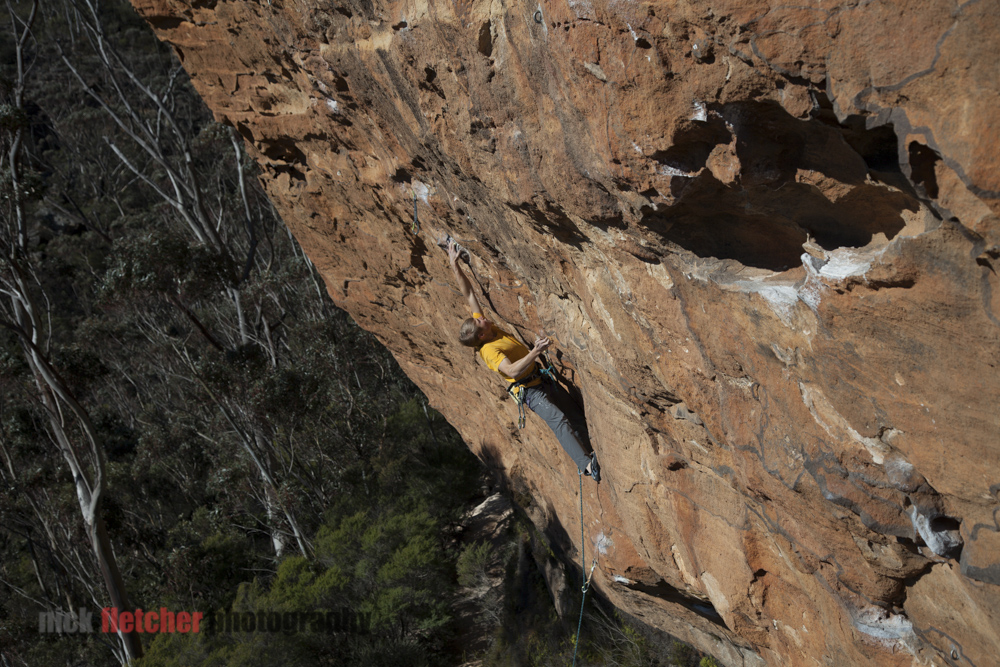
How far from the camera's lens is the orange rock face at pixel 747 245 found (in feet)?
6.36

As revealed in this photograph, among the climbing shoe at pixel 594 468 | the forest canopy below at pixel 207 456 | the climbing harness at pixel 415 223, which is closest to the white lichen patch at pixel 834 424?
the climbing shoe at pixel 594 468

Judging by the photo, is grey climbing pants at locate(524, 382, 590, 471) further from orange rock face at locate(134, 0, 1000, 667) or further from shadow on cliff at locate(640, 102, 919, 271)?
shadow on cliff at locate(640, 102, 919, 271)

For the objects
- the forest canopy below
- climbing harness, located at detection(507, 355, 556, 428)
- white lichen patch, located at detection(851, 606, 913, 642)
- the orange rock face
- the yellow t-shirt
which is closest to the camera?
the orange rock face

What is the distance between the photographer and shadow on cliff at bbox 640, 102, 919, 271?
216 centimetres

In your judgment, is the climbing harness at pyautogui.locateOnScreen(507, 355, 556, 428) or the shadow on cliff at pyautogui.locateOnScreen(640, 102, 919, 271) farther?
the climbing harness at pyautogui.locateOnScreen(507, 355, 556, 428)

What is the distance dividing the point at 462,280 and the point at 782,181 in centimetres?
290

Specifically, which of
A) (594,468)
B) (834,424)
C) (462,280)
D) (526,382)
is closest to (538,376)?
(526,382)

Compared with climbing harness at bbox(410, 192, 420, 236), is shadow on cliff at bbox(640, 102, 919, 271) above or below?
above

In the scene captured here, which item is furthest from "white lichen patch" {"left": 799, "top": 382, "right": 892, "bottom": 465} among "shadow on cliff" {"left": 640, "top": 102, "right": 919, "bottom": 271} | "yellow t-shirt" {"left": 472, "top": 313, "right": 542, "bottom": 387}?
"yellow t-shirt" {"left": 472, "top": 313, "right": 542, "bottom": 387}

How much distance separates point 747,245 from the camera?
2.80 metres

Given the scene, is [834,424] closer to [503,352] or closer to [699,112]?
[699,112]

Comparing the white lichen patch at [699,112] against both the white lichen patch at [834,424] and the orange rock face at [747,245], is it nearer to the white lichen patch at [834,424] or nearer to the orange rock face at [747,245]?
the orange rock face at [747,245]

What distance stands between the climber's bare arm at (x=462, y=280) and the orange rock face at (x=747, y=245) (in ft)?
0.58

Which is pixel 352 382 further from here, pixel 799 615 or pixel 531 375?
pixel 799 615
